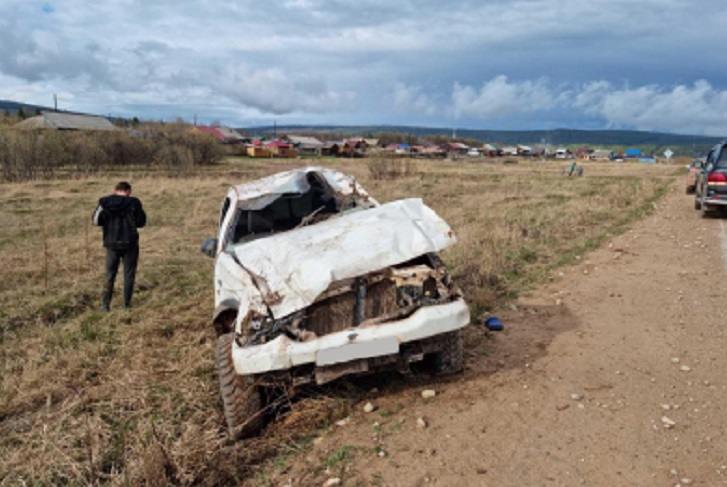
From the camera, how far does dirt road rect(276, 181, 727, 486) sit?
3035 millimetres

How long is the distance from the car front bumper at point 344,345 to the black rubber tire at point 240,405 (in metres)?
0.28

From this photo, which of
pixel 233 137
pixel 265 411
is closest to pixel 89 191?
pixel 265 411

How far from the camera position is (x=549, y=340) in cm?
502

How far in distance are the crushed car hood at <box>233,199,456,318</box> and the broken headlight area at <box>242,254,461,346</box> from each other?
0.08 meters

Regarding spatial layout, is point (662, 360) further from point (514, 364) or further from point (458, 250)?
point (458, 250)

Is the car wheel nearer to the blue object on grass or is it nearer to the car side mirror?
the blue object on grass

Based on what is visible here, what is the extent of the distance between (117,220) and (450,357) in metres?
4.73

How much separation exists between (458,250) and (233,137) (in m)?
85.2

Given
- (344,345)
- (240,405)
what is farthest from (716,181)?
(240,405)

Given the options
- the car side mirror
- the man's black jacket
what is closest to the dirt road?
the car side mirror

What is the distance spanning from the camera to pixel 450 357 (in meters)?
4.17

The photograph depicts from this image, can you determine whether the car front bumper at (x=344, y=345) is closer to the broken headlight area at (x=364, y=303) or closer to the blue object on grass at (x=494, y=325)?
the broken headlight area at (x=364, y=303)

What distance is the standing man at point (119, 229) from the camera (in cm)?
662

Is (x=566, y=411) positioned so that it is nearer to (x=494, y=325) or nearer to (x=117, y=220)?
(x=494, y=325)
